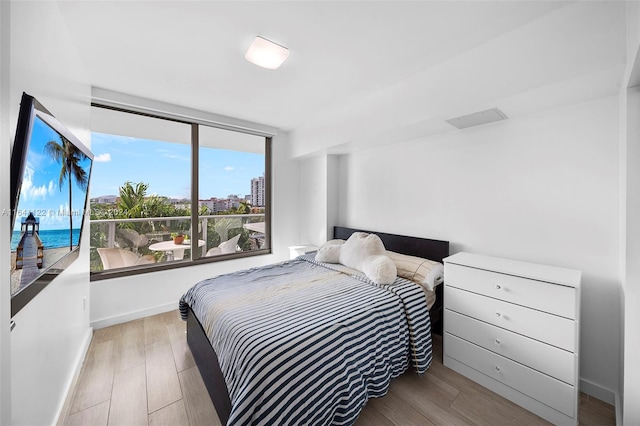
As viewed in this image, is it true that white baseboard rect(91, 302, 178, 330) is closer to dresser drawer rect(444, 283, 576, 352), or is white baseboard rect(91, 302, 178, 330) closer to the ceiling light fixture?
the ceiling light fixture

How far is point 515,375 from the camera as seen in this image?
1.74 m

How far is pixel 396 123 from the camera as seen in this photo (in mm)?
2475

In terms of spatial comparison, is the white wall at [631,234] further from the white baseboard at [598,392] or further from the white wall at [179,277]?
the white wall at [179,277]

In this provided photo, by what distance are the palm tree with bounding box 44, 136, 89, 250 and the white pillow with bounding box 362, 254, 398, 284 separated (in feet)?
7.20

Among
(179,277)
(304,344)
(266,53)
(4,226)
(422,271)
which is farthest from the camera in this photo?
(179,277)

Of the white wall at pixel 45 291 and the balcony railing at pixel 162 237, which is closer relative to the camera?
the white wall at pixel 45 291

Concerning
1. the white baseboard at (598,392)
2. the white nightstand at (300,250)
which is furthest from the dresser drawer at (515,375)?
the white nightstand at (300,250)

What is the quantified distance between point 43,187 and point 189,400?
1.60 meters

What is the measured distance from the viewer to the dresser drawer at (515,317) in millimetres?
1564

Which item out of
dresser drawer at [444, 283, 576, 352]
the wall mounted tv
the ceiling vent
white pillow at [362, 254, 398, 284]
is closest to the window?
the wall mounted tv

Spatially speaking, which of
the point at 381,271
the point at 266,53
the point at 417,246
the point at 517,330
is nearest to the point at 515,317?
the point at 517,330

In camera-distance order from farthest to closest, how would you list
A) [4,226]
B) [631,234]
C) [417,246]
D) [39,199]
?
[417,246] → [631,234] → [39,199] → [4,226]

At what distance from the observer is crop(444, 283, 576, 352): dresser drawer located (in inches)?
61.6

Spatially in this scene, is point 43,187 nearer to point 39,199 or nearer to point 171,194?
point 39,199
